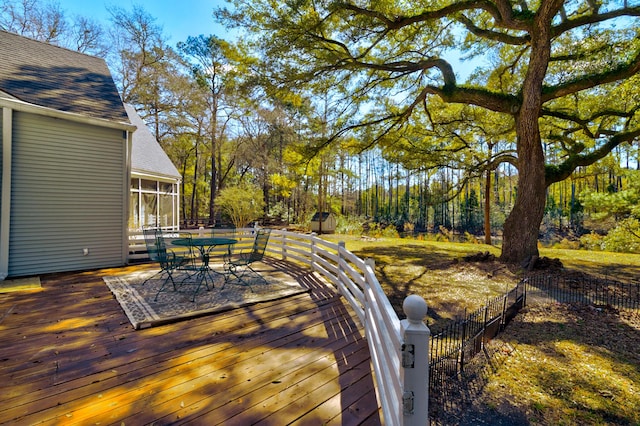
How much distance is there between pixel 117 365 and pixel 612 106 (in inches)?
502

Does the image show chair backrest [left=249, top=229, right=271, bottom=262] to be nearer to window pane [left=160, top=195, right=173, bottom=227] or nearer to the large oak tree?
the large oak tree

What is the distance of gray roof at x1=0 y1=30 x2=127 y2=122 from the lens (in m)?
6.20

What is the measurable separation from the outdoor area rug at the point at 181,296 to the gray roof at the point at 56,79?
4.08m

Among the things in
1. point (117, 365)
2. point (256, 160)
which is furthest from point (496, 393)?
point (256, 160)

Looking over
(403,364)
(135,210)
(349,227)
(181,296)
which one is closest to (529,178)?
(403,364)

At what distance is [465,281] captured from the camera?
20.8 feet

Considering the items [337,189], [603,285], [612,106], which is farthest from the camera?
[337,189]

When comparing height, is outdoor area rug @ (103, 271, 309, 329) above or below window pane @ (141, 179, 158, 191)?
below

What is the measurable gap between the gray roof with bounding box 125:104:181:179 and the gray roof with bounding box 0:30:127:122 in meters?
1.70

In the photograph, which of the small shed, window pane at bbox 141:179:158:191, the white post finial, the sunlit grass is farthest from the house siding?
the small shed

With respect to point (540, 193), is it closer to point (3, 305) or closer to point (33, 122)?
point (3, 305)

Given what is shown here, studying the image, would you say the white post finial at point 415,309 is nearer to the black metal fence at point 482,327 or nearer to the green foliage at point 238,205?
the black metal fence at point 482,327

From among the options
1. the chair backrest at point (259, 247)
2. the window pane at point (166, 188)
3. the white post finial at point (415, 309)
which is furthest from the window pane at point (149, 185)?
the white post finial at point (415, 309)

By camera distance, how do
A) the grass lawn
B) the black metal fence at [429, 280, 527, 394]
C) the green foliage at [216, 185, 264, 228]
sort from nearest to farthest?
1. the grass lawn
2. the black metal fence at [429, 280, 527, 394]
3. the green foliage at [216, 185, 264, 228]
